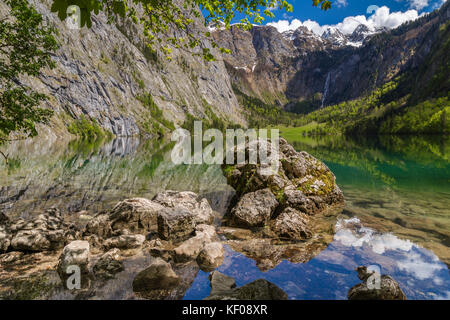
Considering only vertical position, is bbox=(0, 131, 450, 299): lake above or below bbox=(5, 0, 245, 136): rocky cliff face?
below

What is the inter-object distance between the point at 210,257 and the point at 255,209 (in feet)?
18.1

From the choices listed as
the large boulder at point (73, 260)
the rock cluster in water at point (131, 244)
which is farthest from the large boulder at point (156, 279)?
the large boulder at point (73, 260)

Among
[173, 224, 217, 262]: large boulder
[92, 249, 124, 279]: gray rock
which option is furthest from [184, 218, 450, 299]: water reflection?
[92, 249, 124, 279]: gray rock

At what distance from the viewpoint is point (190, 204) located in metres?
15.6

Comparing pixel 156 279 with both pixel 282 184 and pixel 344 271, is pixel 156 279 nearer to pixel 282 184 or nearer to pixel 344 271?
pixel 344 271

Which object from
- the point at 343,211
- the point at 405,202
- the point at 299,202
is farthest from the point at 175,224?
the point at 405,202

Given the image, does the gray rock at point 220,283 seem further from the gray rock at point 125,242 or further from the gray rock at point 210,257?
the gray rock at point 125,242

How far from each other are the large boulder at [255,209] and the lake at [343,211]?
325 cm

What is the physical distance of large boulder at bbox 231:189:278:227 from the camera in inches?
526

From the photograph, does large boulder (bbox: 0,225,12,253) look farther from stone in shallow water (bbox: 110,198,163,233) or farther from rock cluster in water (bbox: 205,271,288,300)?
rock cluster in water (bbox: 205,271,288,300)

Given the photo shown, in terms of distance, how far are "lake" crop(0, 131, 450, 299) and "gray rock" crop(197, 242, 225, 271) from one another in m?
0.26

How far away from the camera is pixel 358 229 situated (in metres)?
12.4

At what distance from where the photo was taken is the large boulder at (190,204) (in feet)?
45.4
